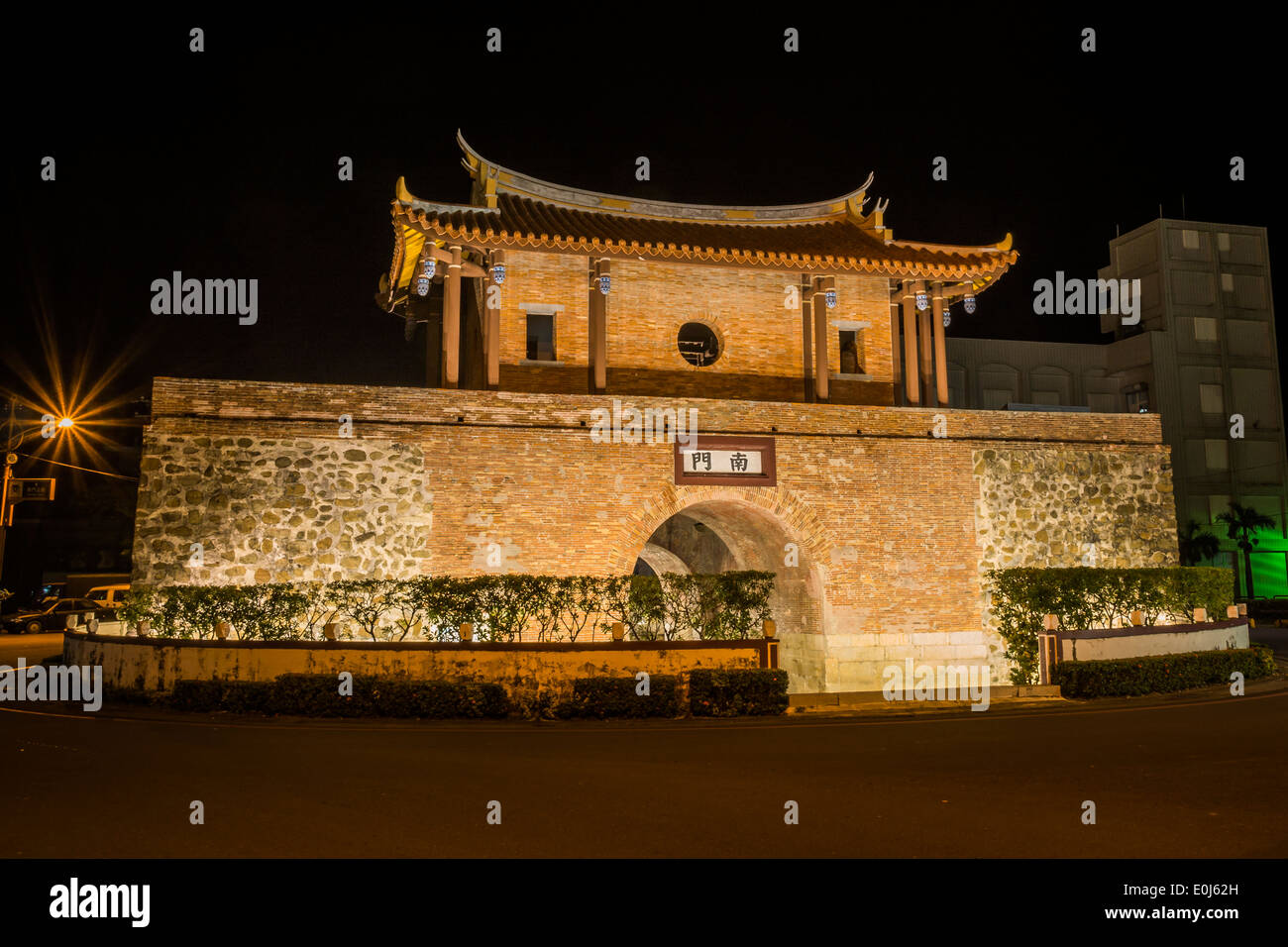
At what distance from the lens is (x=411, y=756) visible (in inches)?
277

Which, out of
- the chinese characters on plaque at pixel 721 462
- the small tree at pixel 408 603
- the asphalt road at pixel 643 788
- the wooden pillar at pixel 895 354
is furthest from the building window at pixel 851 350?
the small tree at pixel 408 603

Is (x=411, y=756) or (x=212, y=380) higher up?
(x=212, y=380)

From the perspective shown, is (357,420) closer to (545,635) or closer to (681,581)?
(545,635)

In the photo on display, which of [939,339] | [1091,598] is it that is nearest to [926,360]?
[939,339]

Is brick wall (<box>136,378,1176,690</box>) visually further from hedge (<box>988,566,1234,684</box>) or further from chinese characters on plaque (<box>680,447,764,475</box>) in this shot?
hedge (<box>988,566,1234,684</box>)

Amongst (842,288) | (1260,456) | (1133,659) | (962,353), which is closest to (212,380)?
(842,288)

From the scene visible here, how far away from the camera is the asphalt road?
15.0ft

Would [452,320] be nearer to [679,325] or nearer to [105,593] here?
[679,325]

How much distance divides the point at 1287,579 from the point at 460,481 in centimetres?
3489

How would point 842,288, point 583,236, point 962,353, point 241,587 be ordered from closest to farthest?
point 241,587, point 583,236, point 842,288, point 962,353

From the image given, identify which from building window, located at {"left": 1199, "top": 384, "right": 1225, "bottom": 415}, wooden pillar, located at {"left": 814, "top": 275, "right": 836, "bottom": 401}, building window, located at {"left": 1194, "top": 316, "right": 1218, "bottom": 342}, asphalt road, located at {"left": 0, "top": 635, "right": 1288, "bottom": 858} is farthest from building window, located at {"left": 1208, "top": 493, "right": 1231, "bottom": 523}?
asphalt road, located at {"left": 0, "top": 635, "right": 1288, "bottom": 858}

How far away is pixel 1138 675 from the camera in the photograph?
11133 millimetres

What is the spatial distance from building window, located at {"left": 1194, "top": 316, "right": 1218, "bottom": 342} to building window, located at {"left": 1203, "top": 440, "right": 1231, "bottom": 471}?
163 inches

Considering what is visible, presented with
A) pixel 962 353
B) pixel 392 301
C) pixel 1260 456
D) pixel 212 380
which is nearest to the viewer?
pixel 212 380
